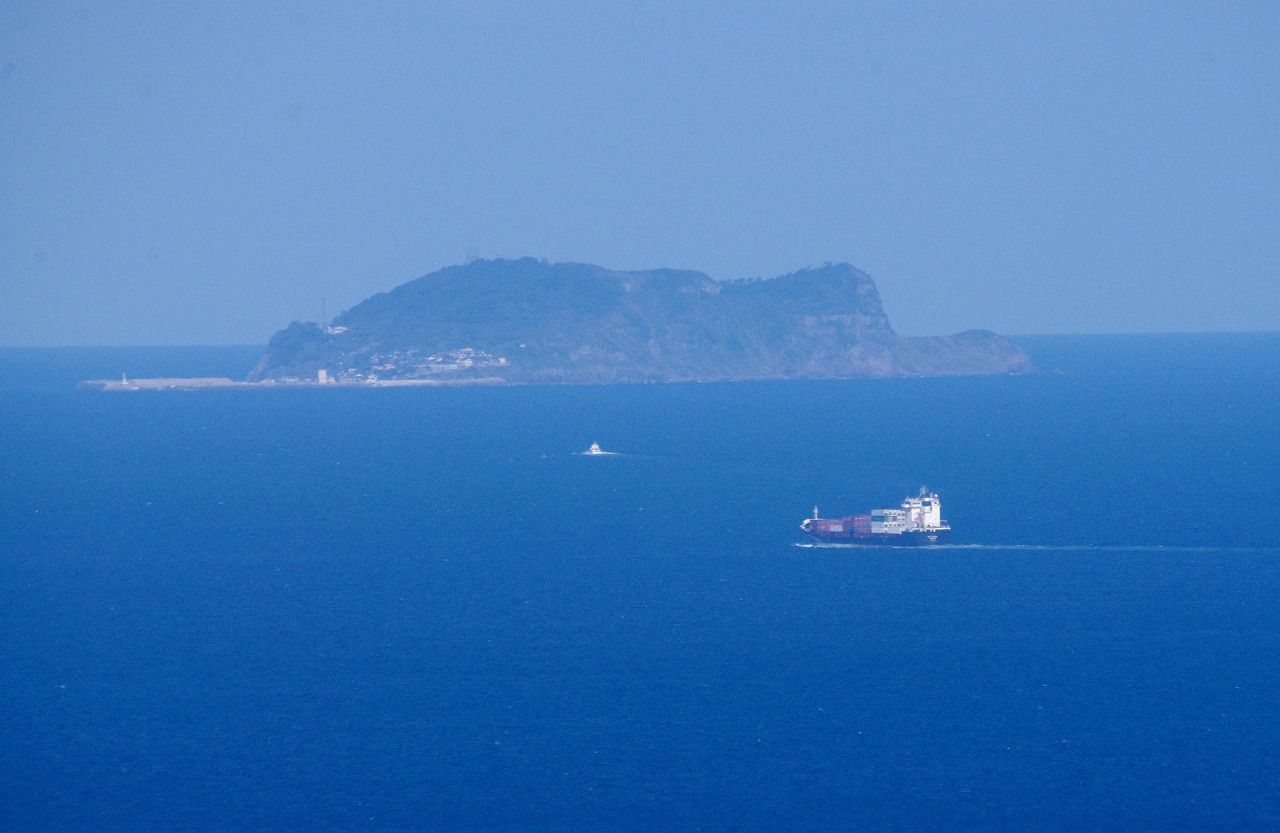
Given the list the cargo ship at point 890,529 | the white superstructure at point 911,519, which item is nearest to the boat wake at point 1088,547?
the cargo ship at point 890,529

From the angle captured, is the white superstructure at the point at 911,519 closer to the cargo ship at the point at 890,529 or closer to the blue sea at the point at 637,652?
the cargo ship at the point at 890,529

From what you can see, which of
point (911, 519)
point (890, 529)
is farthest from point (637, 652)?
point (911, 519)

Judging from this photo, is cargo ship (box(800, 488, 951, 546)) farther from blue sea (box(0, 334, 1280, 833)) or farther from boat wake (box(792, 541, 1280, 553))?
blue sea (box(0, 334, 1280, 833))

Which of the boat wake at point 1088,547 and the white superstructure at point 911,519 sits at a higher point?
the white superstructure at point 911,519

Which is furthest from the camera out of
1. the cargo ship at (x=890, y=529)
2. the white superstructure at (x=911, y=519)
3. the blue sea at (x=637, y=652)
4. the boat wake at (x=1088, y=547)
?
the white superstructure at (x=911, y=519)

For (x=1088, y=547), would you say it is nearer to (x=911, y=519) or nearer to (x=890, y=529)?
(x=911, y=519)

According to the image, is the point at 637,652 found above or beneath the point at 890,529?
beneath

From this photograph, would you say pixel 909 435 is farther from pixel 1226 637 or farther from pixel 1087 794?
pixel 1087 794
